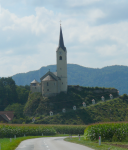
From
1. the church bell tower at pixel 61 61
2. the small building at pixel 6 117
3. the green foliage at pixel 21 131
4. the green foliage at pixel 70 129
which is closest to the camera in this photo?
the green foliage at pixel 21 131

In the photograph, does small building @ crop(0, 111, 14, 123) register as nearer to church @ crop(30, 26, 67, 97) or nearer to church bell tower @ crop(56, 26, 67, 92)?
church @ crop(30, 26, 67, 97)

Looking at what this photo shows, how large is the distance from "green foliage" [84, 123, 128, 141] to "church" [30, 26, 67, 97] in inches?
3022

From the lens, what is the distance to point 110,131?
33625mm

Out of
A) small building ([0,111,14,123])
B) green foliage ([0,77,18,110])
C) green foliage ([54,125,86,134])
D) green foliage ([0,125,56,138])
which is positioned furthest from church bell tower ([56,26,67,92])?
green foliage ([0,125,56,138])

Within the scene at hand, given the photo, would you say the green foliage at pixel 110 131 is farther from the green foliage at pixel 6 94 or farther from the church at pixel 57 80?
the green foliage at pixel 6 94

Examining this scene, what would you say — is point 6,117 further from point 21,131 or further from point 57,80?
point 21,131

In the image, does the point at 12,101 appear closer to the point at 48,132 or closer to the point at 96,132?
the point at 48,132

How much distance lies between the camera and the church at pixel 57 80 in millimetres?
112062

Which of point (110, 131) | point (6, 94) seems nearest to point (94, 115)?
point (6, 94)

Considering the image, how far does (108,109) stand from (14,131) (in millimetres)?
57345

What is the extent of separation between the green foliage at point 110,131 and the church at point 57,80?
76748 mm

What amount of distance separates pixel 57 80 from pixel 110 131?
81.1 meters

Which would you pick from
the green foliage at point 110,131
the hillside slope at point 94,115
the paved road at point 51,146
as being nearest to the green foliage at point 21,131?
the paved road at point 51,146

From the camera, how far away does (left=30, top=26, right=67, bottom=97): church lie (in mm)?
112062
